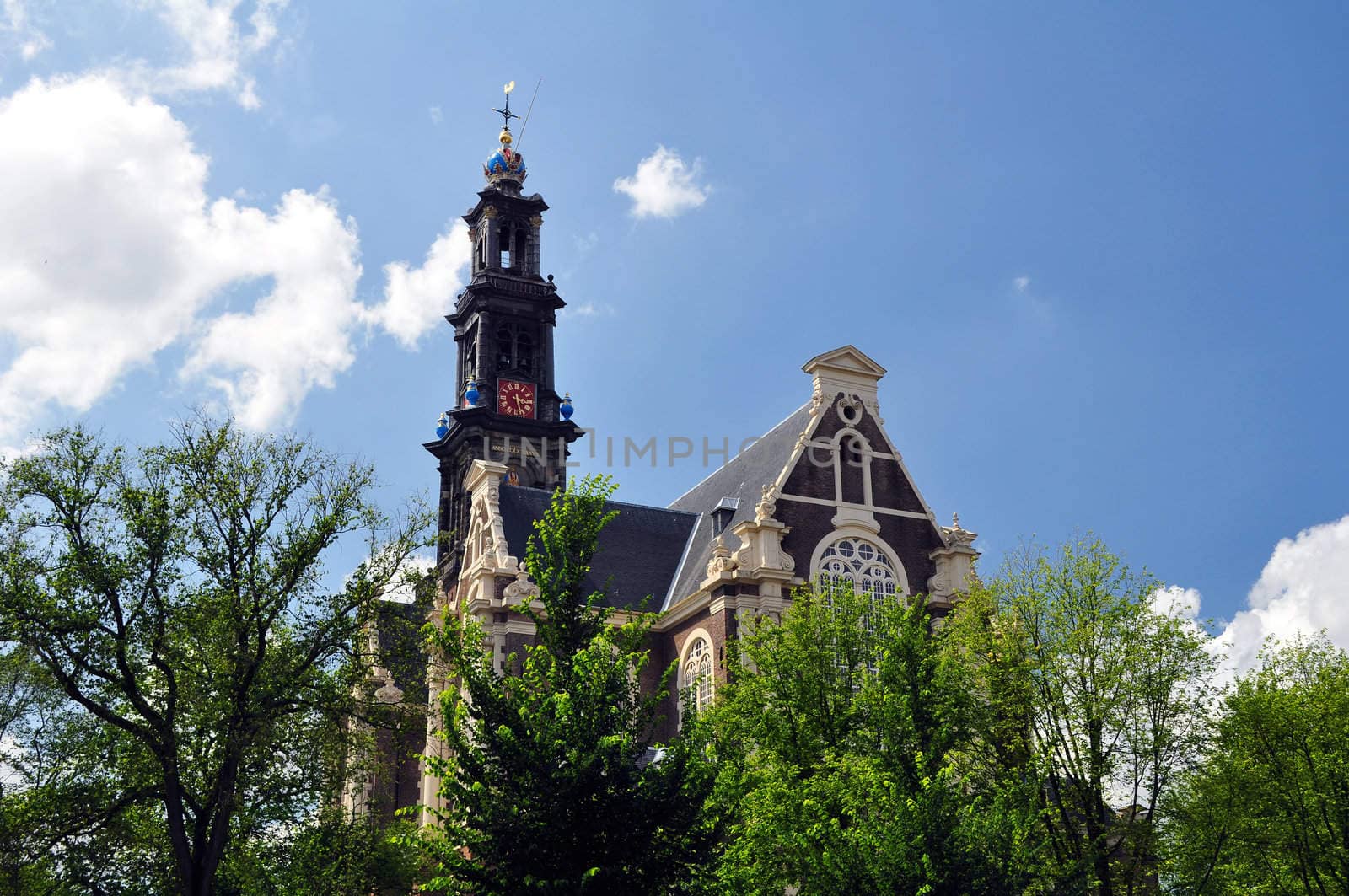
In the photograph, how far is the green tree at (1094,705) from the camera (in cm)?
2844

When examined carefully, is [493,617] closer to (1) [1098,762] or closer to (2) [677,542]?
(2) [677,542]

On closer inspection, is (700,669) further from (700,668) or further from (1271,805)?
(1271,805)

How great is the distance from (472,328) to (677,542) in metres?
31.4

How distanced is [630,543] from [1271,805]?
2287 cm

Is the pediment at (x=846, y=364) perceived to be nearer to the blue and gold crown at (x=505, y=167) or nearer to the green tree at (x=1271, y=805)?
the green tree at (x=1271, y=805)

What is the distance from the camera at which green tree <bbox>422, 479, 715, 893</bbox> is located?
59.7ft

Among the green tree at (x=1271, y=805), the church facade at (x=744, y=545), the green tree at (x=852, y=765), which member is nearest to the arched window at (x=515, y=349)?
the church facade at (x=744, y=545)

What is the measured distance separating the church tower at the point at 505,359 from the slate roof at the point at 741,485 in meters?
21.1

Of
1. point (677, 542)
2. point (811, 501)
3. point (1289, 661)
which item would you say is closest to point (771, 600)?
point (811, 501)

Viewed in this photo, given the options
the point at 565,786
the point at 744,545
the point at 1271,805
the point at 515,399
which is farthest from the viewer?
the point at 515,399

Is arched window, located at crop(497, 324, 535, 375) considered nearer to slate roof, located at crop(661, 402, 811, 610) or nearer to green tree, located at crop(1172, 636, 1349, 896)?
slate roof, located at crop(661, 402, 811, 610)

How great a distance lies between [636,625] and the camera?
66.2 ft

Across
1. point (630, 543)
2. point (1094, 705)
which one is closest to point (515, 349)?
point (630, 543)

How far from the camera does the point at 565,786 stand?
1823cm
